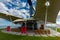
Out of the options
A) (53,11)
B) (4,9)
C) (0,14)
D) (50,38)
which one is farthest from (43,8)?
(4,9)

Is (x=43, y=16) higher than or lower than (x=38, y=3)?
lower

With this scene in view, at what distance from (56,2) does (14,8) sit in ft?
16.4

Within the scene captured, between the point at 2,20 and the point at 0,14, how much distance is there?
4.38 feet

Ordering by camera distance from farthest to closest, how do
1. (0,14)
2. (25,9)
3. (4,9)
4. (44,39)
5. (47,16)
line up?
(25,9), (4,9), (0,14), (47,16), (44,39)

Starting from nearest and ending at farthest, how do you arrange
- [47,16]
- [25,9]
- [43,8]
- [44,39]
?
[44,39] → [43,8] → [47,16] → [25,9]

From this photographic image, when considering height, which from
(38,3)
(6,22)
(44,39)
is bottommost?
(44,39)

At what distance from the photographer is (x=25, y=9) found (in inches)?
514

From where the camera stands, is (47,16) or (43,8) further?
(47,16)

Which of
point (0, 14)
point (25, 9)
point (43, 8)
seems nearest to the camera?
point (43, 8)

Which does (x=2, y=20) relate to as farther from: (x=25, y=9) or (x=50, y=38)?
(x=50, y=38)

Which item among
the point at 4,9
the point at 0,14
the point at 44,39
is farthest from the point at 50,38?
the point at 4,9

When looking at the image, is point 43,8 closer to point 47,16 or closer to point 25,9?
point 47,16

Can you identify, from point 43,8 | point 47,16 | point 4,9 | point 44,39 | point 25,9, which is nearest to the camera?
point 44,39

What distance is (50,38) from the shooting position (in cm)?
820
